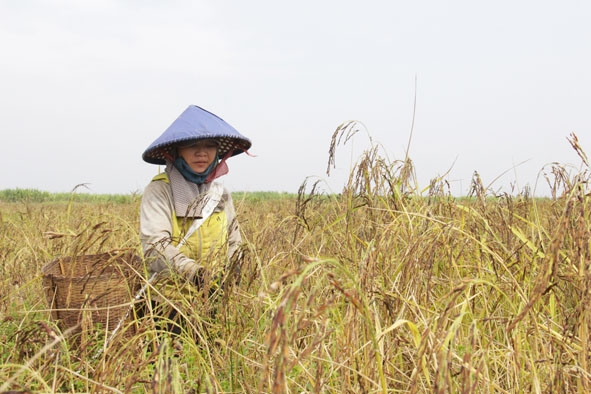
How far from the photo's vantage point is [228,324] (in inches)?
82.9

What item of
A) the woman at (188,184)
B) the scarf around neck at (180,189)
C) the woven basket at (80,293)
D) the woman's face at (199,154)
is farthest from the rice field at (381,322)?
the woman's face at (199,154)

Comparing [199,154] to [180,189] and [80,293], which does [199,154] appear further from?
[80,293]

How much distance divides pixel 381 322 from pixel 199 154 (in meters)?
1.82

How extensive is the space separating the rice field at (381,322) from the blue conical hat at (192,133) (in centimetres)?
95

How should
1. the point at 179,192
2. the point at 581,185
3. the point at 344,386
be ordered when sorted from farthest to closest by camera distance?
the point at 179,192 → the point at 344,386 → the point at 581,185

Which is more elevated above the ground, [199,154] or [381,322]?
[199,154]

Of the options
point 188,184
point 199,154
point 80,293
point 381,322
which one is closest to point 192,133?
point 199,154

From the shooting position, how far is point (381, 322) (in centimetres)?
200

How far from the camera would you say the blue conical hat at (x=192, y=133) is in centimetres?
325

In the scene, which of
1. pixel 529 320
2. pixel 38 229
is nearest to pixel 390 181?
pixel 529 320

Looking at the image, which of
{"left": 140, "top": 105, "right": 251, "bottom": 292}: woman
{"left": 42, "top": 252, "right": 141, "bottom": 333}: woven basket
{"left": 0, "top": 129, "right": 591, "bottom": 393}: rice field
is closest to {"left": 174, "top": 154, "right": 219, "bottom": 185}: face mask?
{"left": 140, "top": 105, "right": 251, "bottom": 292}: woman

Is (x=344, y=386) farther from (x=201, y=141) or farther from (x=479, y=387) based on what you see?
(x=201, y=141)

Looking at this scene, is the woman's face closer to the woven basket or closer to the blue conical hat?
the blue conical hat

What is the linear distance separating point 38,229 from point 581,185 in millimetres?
5451
